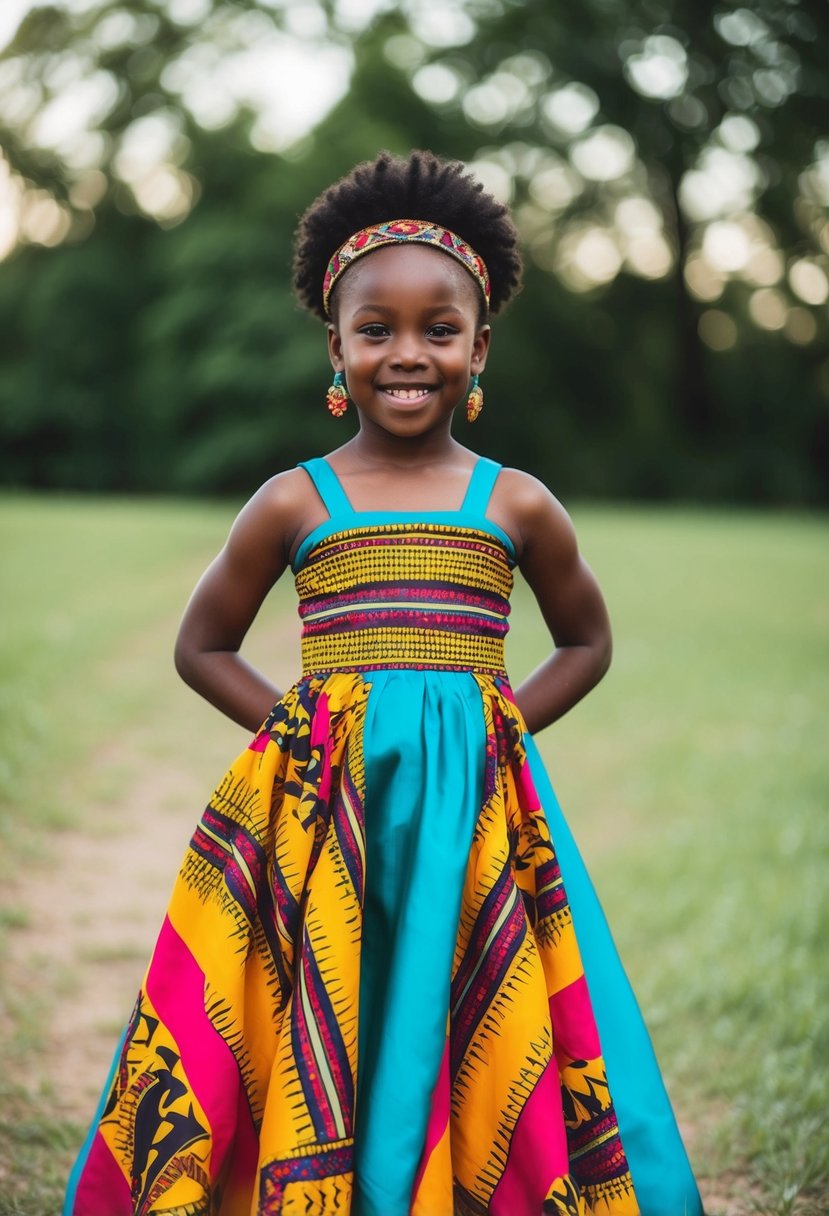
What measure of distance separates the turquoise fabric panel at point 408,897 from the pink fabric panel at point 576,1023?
0.25m

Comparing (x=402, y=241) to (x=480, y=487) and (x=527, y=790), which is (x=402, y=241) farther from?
(x=527, y=790)

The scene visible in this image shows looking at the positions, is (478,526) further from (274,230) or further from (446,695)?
(274,230)

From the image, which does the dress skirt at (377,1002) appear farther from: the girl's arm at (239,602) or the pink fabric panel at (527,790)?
the girl's arm at (239,602)

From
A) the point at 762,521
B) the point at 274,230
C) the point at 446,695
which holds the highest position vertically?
the point at 274,230

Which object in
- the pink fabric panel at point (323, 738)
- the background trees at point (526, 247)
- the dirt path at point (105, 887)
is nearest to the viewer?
the pink fabric panel at point (323, 738)

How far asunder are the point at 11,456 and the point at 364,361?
33.5 metres

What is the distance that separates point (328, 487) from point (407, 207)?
568mm

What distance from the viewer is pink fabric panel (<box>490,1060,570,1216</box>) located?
2107mm

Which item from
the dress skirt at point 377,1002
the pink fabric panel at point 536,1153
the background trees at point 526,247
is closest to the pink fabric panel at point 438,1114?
the dress skirt at point 377,1002

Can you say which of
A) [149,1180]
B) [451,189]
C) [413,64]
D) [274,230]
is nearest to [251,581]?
[451,189]

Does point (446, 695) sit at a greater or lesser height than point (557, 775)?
lesser

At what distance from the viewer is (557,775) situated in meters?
7.30

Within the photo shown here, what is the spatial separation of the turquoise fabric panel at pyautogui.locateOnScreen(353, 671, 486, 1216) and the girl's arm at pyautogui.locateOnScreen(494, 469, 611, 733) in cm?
29

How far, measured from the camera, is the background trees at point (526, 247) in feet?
99.4
